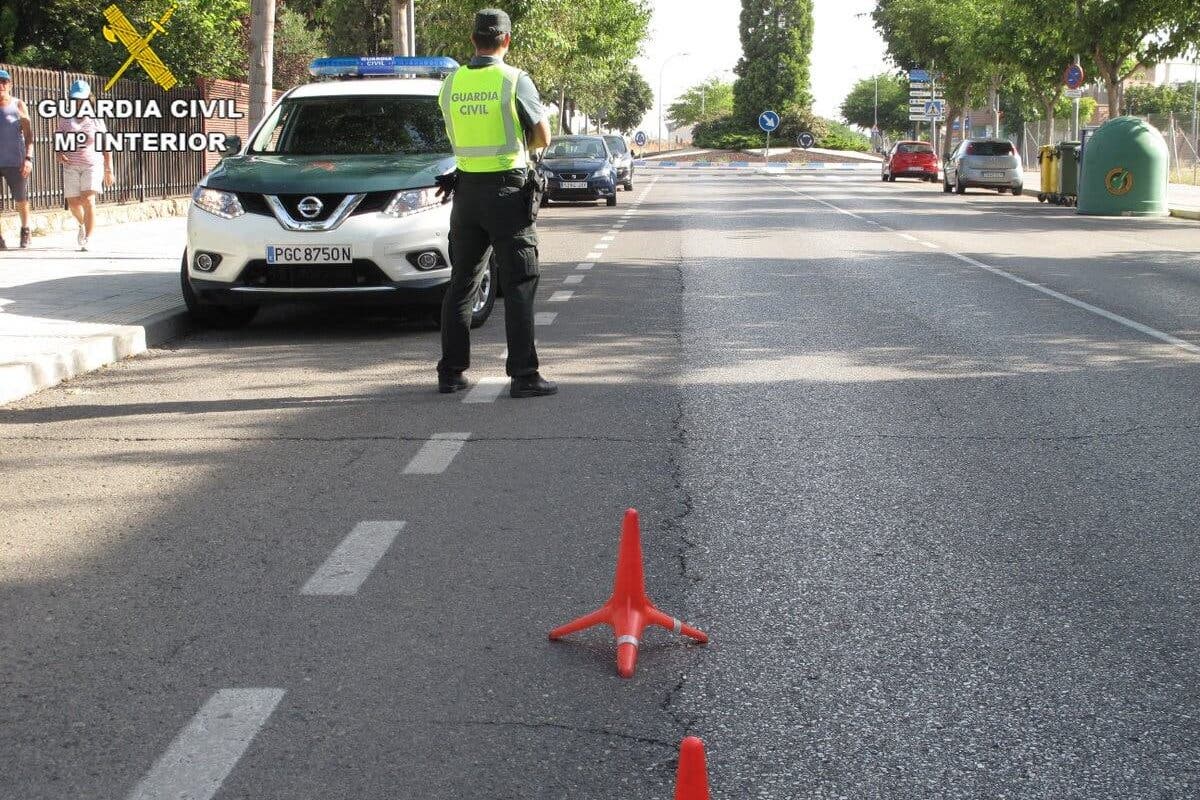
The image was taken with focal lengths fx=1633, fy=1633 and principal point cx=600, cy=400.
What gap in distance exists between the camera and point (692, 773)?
2.82m

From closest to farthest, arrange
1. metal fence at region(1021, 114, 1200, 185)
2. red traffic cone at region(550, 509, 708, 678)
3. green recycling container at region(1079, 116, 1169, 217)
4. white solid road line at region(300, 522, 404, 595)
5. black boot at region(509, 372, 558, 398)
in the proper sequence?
red traffic cone at region(550, 509, 708, 678)
white solid road line at region(300, 522, 404, 595)
black boot at region(509, 372, 558, 398)
green recycling container at region(1079, 116, 1169, 217)
metal fence at region(1021, 114, 1200, 185)

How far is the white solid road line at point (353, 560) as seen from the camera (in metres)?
5.10

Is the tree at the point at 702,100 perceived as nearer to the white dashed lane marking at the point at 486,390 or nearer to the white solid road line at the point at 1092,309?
the white solid road line at the point at 1092,309

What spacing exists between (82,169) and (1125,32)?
28.5 meters

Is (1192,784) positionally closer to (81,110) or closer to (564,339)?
(564,339)

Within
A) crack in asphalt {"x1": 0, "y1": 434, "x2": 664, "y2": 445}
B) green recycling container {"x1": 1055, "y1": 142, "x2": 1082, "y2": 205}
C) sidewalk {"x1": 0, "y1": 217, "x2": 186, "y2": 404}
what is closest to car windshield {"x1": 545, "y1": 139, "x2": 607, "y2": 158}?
green recycling container {"x1": 1055, "y1": 142, "x2": 1082, "y2": 205}

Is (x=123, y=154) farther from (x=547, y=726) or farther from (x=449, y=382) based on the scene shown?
(x=547, y=726)

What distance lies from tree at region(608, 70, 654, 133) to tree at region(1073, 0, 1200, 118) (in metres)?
114

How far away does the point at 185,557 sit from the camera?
5.49m

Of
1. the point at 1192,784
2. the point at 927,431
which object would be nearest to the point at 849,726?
the point at 1192,784

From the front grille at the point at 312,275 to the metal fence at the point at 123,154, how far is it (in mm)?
10996

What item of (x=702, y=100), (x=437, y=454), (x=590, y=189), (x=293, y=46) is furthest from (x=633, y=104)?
(x=437, y=454)

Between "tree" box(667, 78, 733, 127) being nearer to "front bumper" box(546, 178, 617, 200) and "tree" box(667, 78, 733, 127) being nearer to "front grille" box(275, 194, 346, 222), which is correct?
"front bumper" box(546, 178, 617, 200)

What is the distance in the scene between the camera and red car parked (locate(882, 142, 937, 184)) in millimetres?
56906
